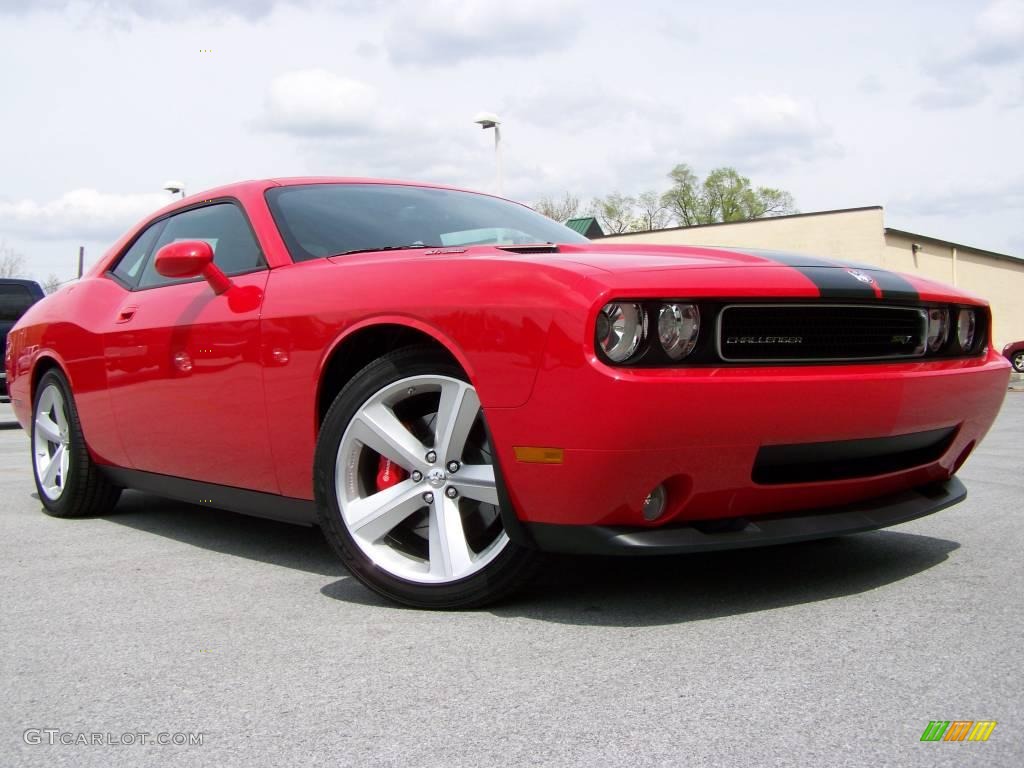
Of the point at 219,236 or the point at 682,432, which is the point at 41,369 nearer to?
the point at 219,236

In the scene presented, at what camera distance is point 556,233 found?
434cm

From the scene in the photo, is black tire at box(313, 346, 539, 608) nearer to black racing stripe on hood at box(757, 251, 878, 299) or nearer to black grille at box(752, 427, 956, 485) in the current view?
black grille at box(752, 427, 956, 485)

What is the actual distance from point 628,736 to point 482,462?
110 cm

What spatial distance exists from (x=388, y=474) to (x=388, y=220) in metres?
1.08

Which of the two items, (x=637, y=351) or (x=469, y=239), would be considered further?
(x=469, y=239)

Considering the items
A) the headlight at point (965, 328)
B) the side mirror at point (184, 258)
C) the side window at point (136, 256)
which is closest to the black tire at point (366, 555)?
the side mirror at point (184, 258)

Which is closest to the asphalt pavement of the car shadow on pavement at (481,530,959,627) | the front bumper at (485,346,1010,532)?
the car shadow on pavement at (481,530,959,627)

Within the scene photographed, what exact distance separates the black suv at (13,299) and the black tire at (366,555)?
1152 centimetres

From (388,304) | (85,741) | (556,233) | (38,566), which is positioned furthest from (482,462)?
(38,566)

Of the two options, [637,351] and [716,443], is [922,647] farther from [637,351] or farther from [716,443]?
[637,351]

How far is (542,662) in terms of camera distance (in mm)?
2514

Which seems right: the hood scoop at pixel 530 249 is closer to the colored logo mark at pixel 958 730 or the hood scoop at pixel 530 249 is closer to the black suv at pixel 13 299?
the colored logo mark at pixel 958 730

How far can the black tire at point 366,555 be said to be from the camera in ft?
9.57

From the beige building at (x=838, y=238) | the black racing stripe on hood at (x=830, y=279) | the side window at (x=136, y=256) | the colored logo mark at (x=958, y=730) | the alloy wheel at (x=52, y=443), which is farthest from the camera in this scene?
the beige building at (x=838, y=238)
